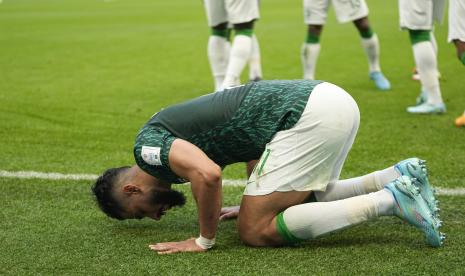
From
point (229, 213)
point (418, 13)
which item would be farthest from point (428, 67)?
point (229, 213)

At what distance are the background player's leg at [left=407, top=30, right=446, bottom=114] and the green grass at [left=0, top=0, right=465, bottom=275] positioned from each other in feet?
0.59

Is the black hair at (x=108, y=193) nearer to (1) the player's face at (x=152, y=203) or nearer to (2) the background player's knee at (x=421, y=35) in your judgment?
(1) the player's face at (x=152, y=203)

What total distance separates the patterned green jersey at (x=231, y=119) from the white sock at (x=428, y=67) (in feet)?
11.0

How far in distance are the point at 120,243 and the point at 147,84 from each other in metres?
Answer: 5.26

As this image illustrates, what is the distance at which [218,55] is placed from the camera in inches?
328

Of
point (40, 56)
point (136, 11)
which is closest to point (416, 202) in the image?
point (40, 56)

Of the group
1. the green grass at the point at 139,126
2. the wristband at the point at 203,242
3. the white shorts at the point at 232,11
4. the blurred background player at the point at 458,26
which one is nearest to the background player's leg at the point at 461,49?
the blurred background player at the point at 458,26

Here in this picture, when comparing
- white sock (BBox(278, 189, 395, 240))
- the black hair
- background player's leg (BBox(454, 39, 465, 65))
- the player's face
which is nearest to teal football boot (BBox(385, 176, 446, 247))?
white sock (BBox(278, 189, 395, 240))

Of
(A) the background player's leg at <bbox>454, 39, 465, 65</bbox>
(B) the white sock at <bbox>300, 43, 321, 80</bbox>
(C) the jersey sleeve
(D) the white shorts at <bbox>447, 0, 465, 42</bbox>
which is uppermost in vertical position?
(C) the jersey sleeve

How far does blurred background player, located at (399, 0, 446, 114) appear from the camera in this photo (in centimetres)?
705

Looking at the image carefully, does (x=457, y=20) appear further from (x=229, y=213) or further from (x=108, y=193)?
(x=108, y=193)

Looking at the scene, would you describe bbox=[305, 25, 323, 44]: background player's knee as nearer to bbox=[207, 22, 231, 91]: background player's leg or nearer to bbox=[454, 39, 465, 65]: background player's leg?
bbox=[207, 22, 231, 91]: background player's leg

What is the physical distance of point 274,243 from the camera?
401cm

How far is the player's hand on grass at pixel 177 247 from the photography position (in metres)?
3.92
